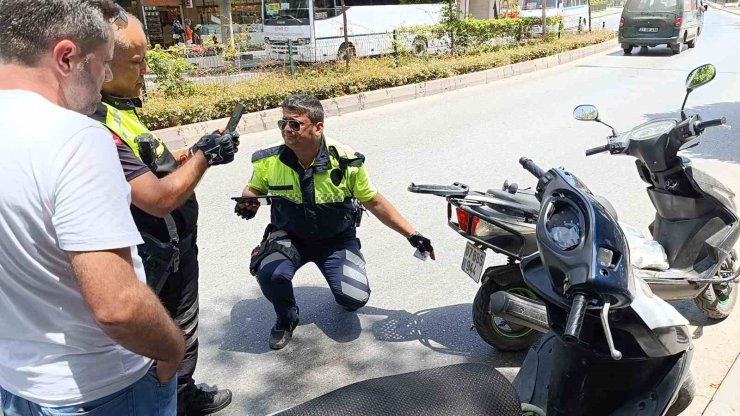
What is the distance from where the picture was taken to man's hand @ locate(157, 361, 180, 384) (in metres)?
1.45

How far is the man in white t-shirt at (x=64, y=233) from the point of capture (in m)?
1.12

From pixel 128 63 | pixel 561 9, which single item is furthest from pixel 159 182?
pixel 561 9

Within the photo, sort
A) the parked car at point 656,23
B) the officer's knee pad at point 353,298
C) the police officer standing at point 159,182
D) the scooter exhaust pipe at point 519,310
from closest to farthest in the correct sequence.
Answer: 1. the police officer standing at point 159,182
2. the scooter exhaust pipe at point 519,310
3. the officer's knee pad at point 353,298
4. the parked car at point 656,23

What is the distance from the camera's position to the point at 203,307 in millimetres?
3561

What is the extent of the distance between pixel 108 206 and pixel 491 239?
79.3 inches

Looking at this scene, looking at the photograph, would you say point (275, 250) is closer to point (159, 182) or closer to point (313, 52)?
point (159, 182)

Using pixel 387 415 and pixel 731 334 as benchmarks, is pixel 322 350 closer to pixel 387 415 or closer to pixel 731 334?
pixel 387 415

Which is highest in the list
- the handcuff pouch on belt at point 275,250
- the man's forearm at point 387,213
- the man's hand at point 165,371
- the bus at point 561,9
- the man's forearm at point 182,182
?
the bus at point 561,9

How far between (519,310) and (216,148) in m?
1.37

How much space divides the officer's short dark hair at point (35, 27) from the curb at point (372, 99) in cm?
627

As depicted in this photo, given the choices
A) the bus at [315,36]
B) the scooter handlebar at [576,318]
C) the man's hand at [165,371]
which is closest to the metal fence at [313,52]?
the bus at [315,36]

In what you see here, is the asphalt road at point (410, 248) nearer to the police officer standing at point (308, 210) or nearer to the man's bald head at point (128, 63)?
the police officer standing at point (308, 210)

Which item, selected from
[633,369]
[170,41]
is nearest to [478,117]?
[633,369]

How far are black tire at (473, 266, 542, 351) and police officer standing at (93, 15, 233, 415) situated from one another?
1.38m
